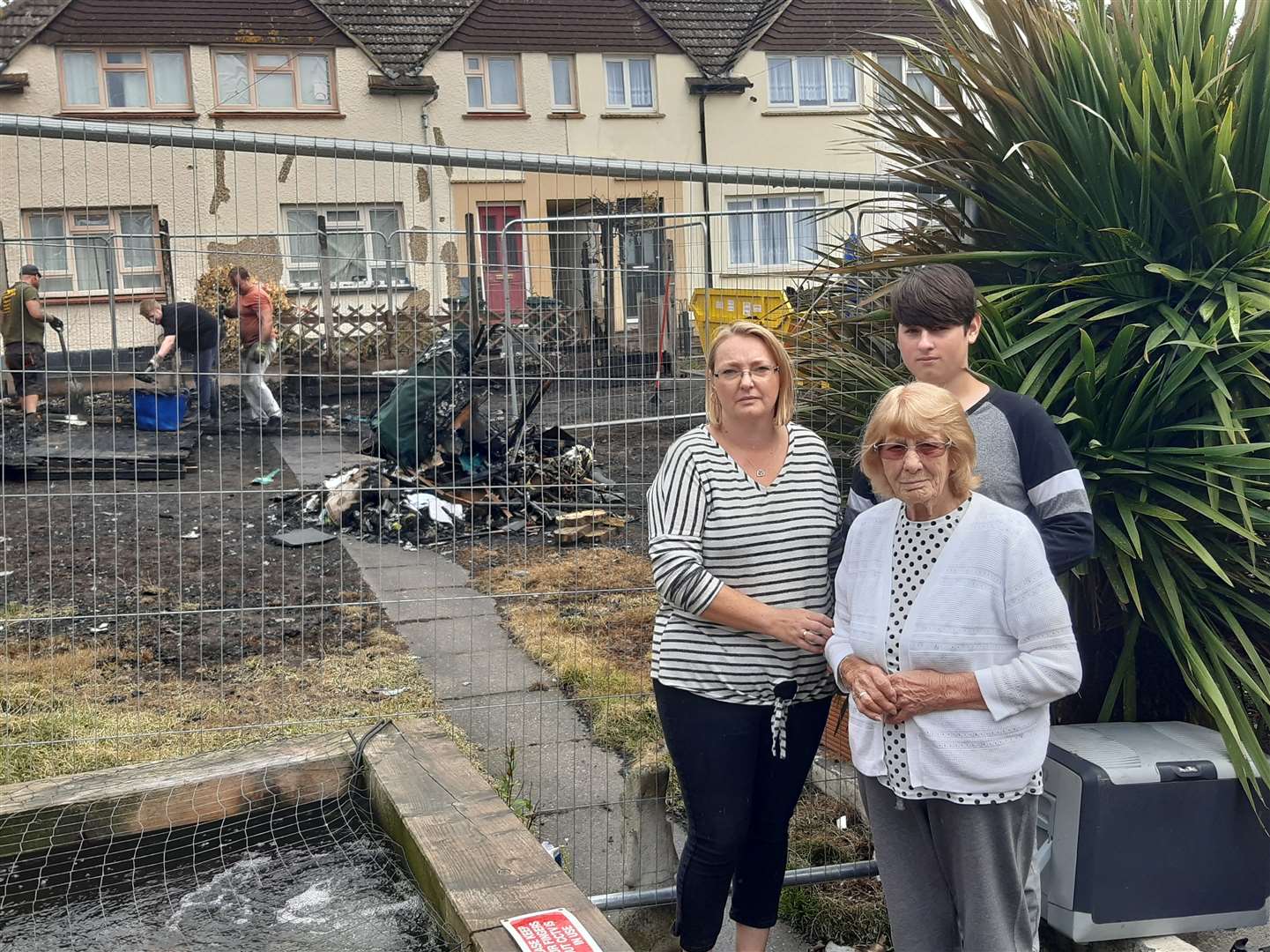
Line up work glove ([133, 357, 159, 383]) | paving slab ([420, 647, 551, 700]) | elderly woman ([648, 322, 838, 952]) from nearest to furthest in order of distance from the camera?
elderly woman ([648, 322, 838, 952])
work glove ([133, 357, 159, 383])
paving slab ([420, 647, 551, 700])

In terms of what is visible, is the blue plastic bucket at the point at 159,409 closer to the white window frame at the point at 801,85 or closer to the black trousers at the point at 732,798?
the black trousers at the point at 732,798

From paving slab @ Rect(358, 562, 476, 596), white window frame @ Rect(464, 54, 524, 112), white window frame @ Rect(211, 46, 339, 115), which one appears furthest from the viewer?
white window frame @ Rect(464, 54, 524, 112)

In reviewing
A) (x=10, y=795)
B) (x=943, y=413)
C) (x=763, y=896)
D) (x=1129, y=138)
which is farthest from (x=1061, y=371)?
(x=10, y=795)

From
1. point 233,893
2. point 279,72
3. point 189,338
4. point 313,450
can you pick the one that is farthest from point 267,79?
point 233,893

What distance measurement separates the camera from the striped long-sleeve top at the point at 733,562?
2789mm

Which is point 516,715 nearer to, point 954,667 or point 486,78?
point 954,667

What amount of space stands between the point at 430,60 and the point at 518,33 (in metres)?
1.97

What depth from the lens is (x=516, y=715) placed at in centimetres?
500

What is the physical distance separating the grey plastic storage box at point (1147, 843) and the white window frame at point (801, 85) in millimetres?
23910

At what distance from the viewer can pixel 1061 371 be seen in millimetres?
3201

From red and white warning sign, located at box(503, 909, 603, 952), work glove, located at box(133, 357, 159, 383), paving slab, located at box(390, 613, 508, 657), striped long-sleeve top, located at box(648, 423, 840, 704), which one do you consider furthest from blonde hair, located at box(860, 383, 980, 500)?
paving slab, located at box(390, 613, 508, 657)

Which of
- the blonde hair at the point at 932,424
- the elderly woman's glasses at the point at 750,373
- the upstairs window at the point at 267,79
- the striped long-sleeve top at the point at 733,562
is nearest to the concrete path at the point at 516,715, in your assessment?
the striped long-sleeve top at the point at 733,562

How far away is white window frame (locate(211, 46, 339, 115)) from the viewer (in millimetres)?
22516

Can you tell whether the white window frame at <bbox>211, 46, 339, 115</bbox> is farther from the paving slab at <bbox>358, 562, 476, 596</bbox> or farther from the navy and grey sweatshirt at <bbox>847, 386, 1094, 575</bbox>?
the navy and grey sweatshirt at <bbox>847, 386, 1094, 575</bbox>
